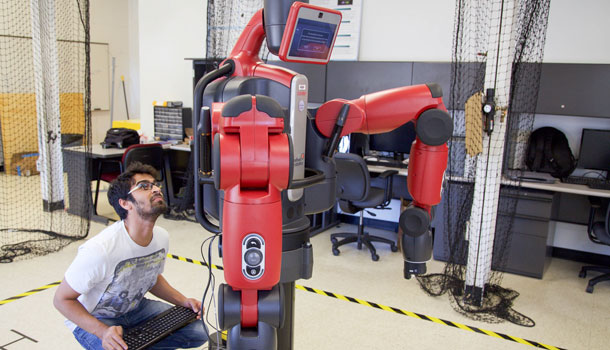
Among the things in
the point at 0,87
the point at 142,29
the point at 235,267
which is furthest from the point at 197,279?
the point at 0,87

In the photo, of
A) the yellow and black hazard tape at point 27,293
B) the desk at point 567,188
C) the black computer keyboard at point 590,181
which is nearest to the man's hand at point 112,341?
the yellow and black hazard tape at point 27,293

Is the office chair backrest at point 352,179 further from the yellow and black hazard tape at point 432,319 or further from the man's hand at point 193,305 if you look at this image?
the man's hand at point 193,305

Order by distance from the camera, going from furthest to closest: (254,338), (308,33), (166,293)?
(166,293) → (308,33) → (254,338)

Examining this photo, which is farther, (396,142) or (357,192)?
(396,142)

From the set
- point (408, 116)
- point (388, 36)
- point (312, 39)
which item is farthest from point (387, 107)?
point (388, 36)

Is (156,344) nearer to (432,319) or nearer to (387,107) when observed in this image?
(387,107)

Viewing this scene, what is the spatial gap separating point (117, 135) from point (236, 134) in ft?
15.5

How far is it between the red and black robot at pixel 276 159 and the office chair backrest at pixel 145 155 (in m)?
3.63

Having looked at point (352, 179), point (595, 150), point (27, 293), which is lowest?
point (27, 293)

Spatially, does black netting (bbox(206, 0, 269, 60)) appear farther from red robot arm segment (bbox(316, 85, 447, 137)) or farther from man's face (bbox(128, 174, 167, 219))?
red robot arm segment (bbox(316, 85, 447, 137))

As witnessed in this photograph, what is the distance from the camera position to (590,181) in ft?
12.6

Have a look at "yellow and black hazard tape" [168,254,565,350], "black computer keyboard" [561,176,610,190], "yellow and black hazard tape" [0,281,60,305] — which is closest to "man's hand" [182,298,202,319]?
"yellow and black hazard tape" [168,254,565,350]

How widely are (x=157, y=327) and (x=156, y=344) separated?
0.08 m

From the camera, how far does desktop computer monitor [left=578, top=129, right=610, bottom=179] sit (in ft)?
12.7
